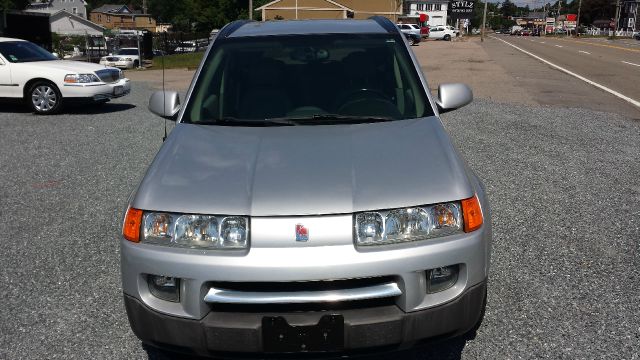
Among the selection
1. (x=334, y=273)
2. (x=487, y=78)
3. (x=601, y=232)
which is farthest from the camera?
(x=487, y=78)

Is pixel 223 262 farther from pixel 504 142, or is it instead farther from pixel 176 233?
pixel 504 142

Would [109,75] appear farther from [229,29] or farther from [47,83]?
[229,29]

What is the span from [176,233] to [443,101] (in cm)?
221

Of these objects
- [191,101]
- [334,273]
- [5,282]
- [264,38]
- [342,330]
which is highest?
[264,38]

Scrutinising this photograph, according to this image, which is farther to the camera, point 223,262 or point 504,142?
point 504,142

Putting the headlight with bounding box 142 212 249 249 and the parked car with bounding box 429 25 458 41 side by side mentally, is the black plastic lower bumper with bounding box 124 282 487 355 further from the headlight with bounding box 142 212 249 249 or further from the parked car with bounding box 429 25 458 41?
the parked car with bounding box 429 25 458 41

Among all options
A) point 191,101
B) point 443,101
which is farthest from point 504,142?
point 191,101

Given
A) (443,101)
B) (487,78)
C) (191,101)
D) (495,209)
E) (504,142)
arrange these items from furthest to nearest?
(487,78)
(504,142)
(495,209)
(443,101)
(191,101)

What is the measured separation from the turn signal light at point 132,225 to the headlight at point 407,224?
0.98m

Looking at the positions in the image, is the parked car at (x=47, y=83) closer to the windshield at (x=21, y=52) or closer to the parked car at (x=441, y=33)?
the windshield at (x=21, y=52)

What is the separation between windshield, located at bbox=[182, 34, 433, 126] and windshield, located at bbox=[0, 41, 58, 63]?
390 inches

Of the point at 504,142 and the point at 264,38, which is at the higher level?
the point at 264,38

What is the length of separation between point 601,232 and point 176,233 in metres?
3.72

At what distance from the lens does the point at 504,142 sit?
8523mm
